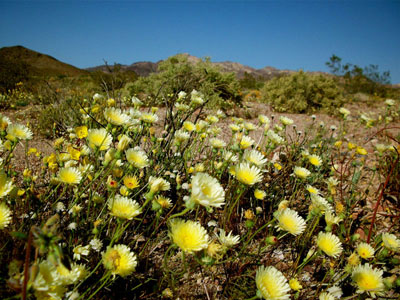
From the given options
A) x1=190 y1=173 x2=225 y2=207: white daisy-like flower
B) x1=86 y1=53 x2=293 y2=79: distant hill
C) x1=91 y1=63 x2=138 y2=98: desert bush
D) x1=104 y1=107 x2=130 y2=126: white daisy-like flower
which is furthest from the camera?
x1=86 y1=53 x2=293 y2=79: distant hill

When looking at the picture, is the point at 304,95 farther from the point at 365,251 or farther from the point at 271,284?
the point at 271,284

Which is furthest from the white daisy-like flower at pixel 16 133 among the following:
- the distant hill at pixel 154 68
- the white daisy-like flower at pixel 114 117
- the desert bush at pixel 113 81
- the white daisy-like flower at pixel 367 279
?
the distant hill at pixel 154 68

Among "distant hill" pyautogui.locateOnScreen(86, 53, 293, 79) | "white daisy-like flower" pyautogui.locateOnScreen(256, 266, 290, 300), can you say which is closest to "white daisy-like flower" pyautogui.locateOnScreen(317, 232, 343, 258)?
"white daisy-like flower" pyautogui.locateOnScreen(256, 266, 290, 300)

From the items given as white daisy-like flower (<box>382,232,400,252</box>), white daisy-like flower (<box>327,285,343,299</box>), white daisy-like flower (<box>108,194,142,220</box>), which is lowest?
white daisy-like flower (<box>327,285,343,299</box>)

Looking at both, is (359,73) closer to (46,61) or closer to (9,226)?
(9,226)

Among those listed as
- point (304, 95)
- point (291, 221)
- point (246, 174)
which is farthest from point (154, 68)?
point (291, 221)

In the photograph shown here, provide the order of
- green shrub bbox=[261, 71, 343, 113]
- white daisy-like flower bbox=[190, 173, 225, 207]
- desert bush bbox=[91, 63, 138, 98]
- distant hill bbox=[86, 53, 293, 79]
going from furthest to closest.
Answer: distant hill bbox=[86, 53, 293, 79]
green shrub bbox=[261, 71, 343, 113]
desert bush bbox=[91, 63, 138, 98]
white daisy-like flower bbox=[190, 173, 225, 207]

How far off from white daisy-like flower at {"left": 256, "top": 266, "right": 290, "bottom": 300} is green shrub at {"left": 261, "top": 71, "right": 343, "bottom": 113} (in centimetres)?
566

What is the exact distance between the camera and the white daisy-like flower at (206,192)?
0.82 metres

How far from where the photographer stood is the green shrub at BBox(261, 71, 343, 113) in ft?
20.1

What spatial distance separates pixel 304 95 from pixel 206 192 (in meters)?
6.49

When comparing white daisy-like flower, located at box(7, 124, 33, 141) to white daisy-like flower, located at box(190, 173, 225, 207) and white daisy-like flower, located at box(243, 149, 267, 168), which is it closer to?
white daisy-like flower, located at box(190, 173, 225, 207)

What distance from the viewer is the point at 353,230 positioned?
1.96 meters

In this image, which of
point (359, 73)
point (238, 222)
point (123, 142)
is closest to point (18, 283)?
point (123, 142)
